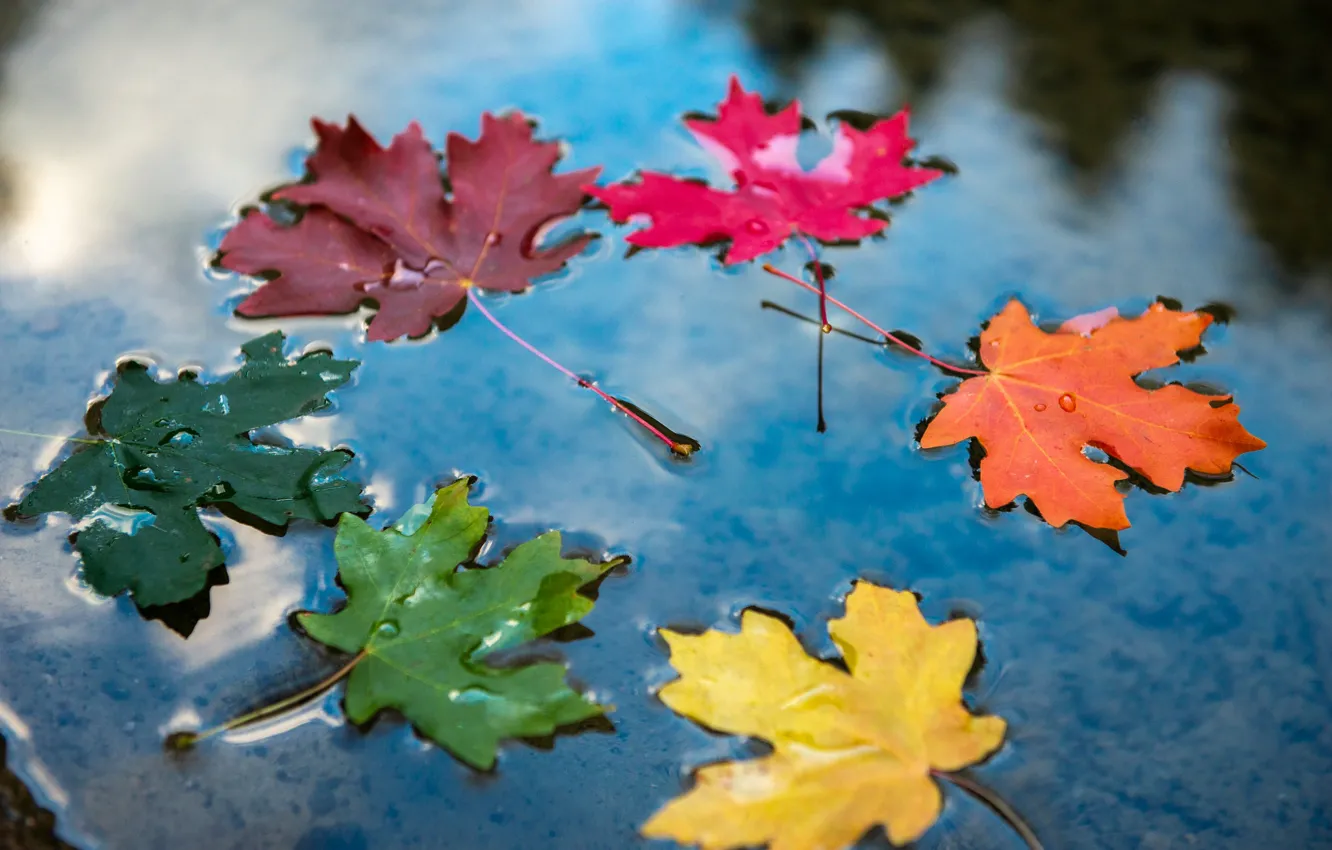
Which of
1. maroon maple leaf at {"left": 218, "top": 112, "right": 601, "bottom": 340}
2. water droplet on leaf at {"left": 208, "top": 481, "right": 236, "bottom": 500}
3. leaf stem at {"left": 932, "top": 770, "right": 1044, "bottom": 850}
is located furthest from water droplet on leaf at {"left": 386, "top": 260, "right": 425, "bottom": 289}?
leaf stem at {"left": 932, "top": 770, "right": 1044, "bottom": 850}

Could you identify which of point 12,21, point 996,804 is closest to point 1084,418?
point 996,804

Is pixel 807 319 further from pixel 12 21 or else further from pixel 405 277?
pixel 12 21

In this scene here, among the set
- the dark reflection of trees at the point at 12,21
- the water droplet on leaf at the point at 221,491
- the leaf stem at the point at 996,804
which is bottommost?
the leaf stem at the point at 996,804

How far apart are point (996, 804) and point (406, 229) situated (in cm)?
83

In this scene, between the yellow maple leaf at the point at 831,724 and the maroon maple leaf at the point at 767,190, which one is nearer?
the yellow maple leaf at the point at 831,724

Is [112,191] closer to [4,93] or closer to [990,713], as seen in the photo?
[4,93]

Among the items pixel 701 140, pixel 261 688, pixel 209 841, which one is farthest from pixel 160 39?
pixel 209 841

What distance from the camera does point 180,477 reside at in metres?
0.94

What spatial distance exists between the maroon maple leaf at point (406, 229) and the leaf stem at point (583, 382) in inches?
1.2

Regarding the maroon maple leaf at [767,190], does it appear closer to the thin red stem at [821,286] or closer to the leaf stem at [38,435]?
the thin red stem at [821,286]

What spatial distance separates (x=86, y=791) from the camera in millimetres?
778

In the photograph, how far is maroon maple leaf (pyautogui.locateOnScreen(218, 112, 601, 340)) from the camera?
1.10 m

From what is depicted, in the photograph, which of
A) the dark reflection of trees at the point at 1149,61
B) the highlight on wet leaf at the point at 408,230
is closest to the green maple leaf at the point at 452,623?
the highlight on wet leaf at the point at 408,230

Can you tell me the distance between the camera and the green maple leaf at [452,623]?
2.62 feet
